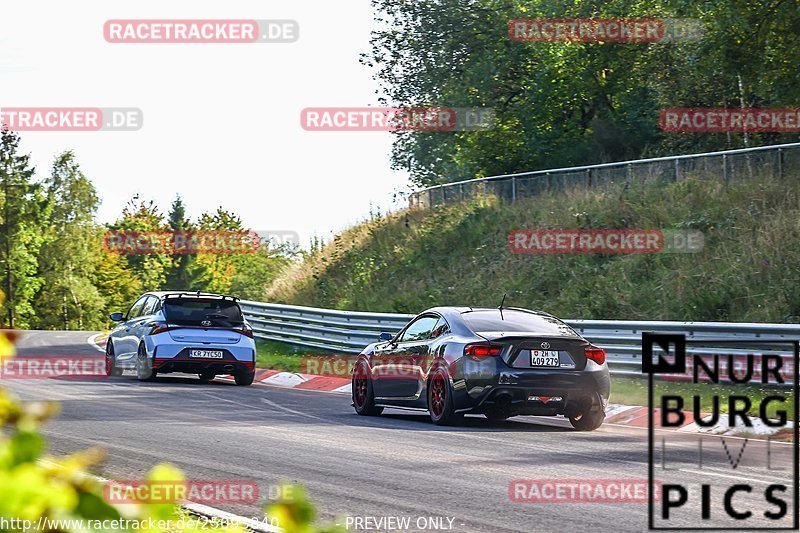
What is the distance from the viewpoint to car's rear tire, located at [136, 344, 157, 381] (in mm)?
20062

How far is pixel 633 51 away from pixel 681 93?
291 cm

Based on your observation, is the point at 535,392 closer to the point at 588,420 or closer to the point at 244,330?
the point at 588,420

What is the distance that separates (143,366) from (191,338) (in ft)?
3.86

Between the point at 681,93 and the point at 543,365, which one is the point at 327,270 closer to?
the point at 681,93

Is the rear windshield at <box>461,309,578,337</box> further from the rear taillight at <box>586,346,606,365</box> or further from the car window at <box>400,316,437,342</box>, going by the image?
the car window at <box>400,316,437,342</box>

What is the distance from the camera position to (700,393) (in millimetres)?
15633

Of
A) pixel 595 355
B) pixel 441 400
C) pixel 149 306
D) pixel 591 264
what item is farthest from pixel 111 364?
pixel 595 355

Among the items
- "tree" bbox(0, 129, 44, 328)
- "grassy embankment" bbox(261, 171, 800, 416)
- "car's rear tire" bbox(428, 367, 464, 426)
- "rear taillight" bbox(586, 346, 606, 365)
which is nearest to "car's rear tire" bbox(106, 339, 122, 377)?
"grassy embankment" bbox(261, 171, 800, 416)

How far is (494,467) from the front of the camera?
9.85 m

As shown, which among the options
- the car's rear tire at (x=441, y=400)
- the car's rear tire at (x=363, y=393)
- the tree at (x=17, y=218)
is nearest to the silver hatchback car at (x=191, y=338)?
the car's rear tire at (x=363, y=393)

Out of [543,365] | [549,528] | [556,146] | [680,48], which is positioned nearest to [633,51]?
[680,48]

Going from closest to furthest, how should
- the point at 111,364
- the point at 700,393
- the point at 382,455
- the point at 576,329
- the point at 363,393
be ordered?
the point at 382,455 < the point at 363,393 < the point at 700,393 < the point at 576,329 < the point at 111,364

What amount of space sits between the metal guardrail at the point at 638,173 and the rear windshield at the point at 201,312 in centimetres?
1085

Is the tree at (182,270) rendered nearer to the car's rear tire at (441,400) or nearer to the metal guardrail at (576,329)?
Answer: the metal guardrail at (576,329)
